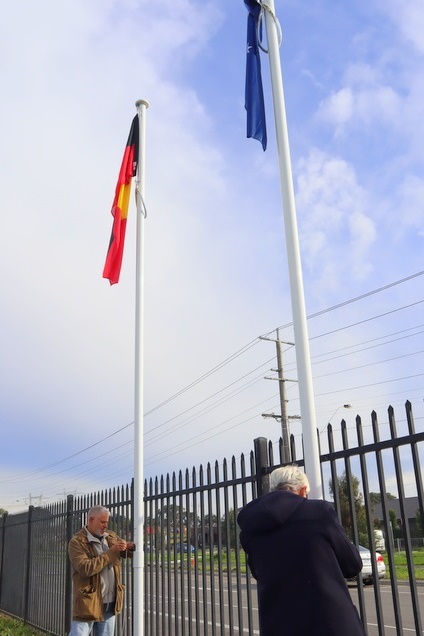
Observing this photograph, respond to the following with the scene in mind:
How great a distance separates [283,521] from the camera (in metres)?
2.81

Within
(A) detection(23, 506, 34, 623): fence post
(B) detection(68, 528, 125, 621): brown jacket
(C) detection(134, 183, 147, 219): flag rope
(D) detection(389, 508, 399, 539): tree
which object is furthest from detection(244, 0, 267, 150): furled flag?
(A) detection(23, 506, 34, 623): fence post

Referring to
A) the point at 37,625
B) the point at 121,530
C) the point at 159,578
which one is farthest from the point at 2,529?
the point at 159,578

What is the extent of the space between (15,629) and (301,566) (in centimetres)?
972

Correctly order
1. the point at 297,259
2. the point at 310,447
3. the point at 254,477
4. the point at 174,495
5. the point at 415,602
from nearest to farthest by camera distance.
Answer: the point at 415,602
the point at 310,447
the point at 297,259
the point at 254,477
the point at 174,495

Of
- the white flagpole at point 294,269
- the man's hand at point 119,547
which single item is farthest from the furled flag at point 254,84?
the man's hand at point 119,547

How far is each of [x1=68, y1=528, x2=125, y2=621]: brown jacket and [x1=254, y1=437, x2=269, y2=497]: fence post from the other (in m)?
1.68

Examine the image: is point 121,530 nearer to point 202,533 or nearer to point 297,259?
point 202,533

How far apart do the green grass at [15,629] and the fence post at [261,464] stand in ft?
22.2

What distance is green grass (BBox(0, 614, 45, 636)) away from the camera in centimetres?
1019

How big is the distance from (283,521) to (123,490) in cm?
524

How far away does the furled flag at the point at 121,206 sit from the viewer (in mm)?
7930

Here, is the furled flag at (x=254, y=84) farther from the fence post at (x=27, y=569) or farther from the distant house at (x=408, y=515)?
the fence post at (x=27, y=569)

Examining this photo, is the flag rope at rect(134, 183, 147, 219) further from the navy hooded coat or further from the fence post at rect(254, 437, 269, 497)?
the navy hooded coat

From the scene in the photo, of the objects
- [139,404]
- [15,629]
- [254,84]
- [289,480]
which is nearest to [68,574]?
[15,629]
